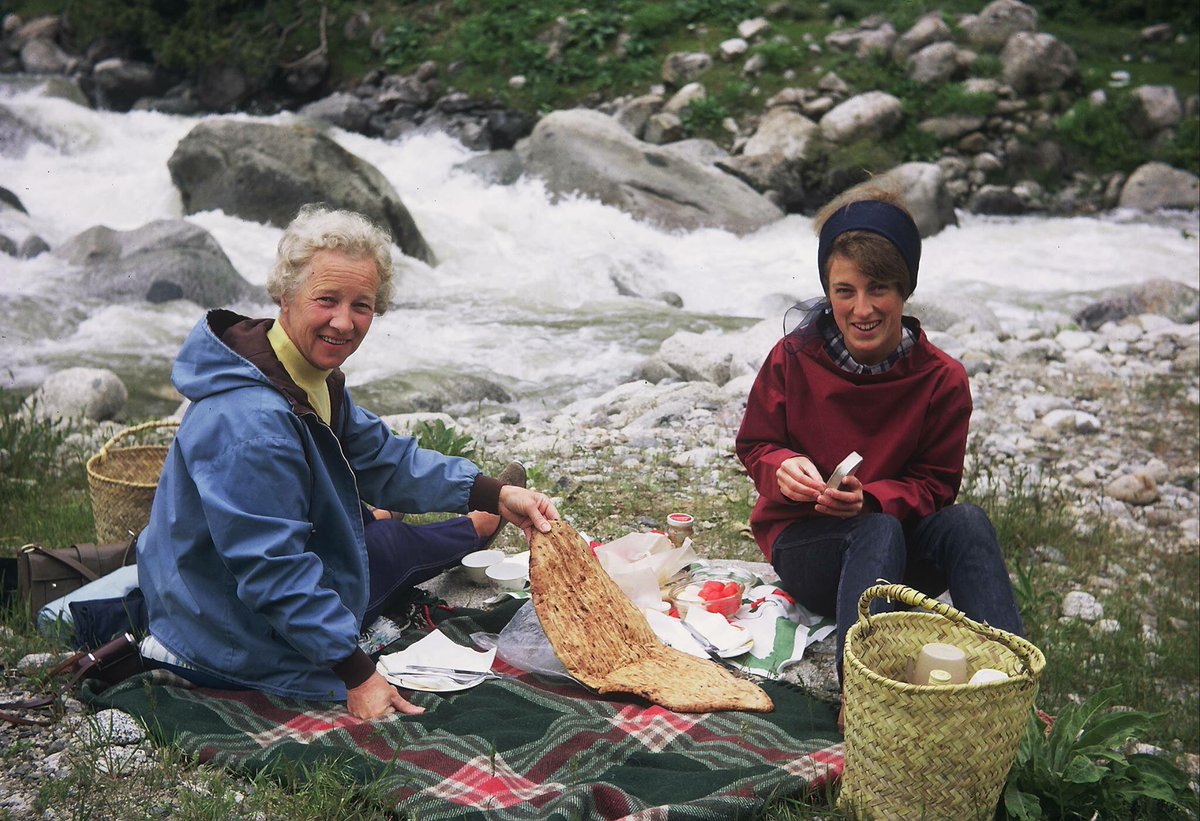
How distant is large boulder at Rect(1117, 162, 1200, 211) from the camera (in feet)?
51.6

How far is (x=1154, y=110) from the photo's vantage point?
16.7 metres

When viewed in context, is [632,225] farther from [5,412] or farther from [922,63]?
[5,412]

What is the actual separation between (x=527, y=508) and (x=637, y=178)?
471 inches

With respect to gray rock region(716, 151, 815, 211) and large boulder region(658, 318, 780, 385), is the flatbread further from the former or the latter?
gray rock region(716, 151, 815, 211)

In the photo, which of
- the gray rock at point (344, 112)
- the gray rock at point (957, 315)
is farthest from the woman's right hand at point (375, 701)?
the gray rock at point (344, 112)

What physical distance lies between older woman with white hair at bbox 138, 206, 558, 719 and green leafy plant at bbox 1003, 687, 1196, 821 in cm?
156

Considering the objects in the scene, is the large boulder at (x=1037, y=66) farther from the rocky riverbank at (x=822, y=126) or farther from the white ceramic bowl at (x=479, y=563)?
the white ceramic bowl at (x=479, y=563)

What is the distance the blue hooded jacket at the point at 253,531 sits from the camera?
302cm

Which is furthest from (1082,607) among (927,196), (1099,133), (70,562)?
(1099,133)

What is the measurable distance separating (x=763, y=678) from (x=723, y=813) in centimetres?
95

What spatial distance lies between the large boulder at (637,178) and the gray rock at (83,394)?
795 cm

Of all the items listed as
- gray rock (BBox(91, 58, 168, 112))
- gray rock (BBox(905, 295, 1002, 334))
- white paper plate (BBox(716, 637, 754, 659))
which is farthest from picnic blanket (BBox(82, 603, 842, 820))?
gray rock (BBox(91, 58, 168, 112))

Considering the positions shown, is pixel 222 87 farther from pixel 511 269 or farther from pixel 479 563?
pixel 479 563

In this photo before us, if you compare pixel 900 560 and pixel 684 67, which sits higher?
pixel 684 67
